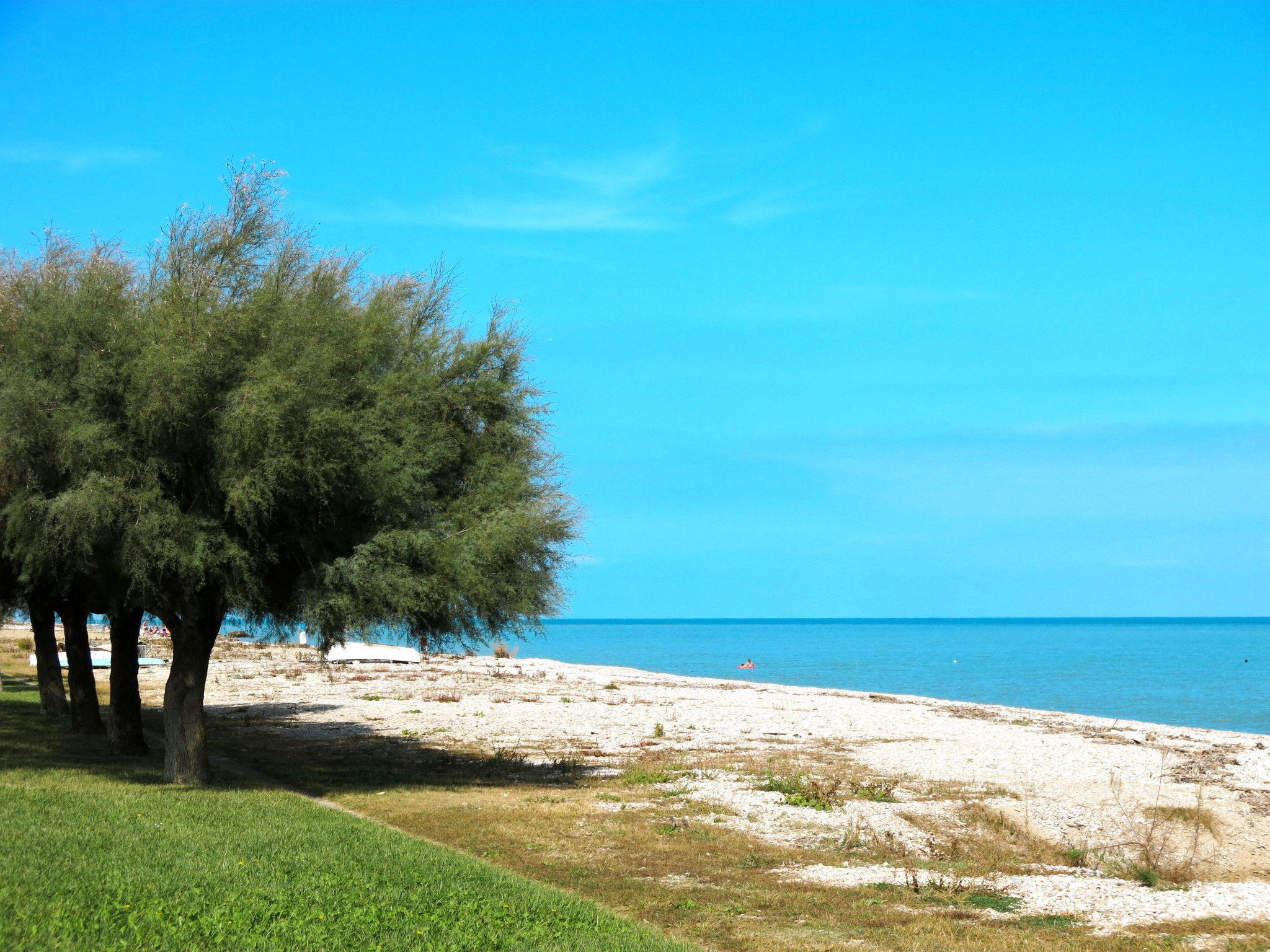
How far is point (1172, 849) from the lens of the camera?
15.5 m

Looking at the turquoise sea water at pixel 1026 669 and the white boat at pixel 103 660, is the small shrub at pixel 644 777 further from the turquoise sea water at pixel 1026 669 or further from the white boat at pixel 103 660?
the white boat at pixel 103 660

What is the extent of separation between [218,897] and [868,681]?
7271 cm

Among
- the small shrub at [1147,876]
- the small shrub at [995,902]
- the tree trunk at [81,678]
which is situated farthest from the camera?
the tree trunk at [81,678]

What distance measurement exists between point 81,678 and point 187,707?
852cm

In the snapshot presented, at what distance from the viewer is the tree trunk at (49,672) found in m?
28.3

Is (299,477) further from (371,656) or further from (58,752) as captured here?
(371,656)

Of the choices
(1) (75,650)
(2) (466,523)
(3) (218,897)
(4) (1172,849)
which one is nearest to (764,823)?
(4) (1172,849)

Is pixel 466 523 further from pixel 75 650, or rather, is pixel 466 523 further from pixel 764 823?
pixel 75 650

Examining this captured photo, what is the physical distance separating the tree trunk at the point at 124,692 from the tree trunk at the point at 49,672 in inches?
254

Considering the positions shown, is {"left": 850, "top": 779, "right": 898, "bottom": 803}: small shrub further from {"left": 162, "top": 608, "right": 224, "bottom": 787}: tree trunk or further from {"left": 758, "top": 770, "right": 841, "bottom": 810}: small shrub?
{"left": 162, "top": 608, "right": 224, "bottom": 787}: tree trunk

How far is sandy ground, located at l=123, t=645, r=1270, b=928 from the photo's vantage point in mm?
14336

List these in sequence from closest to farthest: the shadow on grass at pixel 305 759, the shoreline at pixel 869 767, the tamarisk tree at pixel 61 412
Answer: the shoreline at pixel 869 767 < the tamarisk tree at pixel 61 412 < the shadow on grass at pixel 305 759

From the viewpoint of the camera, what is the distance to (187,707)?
1873 centimetres

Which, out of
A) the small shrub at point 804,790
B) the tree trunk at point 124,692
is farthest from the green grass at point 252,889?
the small shrub at point 804,790
